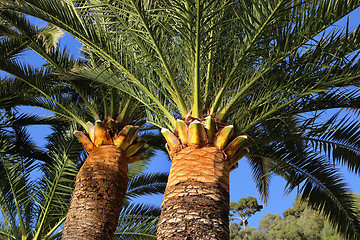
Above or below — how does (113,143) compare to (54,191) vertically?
above

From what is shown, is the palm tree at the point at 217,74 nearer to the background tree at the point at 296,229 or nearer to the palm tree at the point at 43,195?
the palm tree at the point at 43,195

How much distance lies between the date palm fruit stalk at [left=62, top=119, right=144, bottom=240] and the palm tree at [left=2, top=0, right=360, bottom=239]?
88cm

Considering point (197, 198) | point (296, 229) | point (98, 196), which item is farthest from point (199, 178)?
point (296, 229)

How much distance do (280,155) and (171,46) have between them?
2.94m

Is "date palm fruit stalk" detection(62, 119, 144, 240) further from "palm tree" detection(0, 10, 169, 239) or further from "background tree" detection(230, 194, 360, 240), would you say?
"background tree" detection(230, 194, 360, 240)

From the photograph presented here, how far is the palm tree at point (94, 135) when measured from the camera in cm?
607

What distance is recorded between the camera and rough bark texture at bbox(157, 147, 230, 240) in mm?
4000

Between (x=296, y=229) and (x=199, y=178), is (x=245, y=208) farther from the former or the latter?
(x=199, y=178)

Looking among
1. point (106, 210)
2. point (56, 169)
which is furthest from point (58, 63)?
point (106, 210)

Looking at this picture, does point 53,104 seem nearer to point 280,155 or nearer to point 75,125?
point 75,125

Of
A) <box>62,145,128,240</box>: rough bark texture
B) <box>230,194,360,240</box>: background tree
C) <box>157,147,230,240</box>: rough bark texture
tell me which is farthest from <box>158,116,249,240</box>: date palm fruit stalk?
<box>230,194,360,240</box>: background tree

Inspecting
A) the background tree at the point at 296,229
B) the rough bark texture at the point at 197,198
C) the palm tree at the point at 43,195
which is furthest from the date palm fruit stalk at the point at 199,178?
the background tree at the point at 296,229

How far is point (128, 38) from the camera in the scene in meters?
5.71

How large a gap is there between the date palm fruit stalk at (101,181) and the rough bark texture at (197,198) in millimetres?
1958
